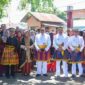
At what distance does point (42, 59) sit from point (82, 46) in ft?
5.39

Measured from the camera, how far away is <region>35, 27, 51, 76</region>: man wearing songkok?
13.0 meters

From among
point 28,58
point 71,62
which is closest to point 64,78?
point 71,62

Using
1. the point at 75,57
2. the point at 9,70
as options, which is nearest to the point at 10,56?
the point at 9,70

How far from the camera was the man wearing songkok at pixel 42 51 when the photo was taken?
13031 mm

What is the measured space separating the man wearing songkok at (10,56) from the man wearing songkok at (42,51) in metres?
0.89

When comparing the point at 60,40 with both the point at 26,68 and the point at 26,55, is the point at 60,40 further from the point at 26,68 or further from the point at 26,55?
the point at 26,68

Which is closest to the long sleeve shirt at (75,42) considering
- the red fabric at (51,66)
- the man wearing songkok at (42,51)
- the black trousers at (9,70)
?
the man wearing songkok at (42,51)

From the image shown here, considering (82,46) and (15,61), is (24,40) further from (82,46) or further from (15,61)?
(82,46)

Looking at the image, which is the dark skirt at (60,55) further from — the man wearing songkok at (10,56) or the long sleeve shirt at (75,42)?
the man wearing songkok at (10,56)

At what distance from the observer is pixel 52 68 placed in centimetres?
1430

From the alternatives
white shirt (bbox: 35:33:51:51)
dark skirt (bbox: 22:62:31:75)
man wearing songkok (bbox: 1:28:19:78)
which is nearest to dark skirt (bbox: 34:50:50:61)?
white shirt (bbox: 35:33:51:51)

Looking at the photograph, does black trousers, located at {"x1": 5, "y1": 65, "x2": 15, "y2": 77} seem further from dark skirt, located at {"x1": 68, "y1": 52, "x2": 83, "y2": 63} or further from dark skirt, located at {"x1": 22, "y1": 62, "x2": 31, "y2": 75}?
dark skirt, located at {"x1": 68, "y1": 52, "x2": 83, "y2": 63}

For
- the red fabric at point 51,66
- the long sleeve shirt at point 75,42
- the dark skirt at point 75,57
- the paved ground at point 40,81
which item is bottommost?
the paved ground at point 40,81

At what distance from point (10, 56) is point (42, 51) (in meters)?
1.33
